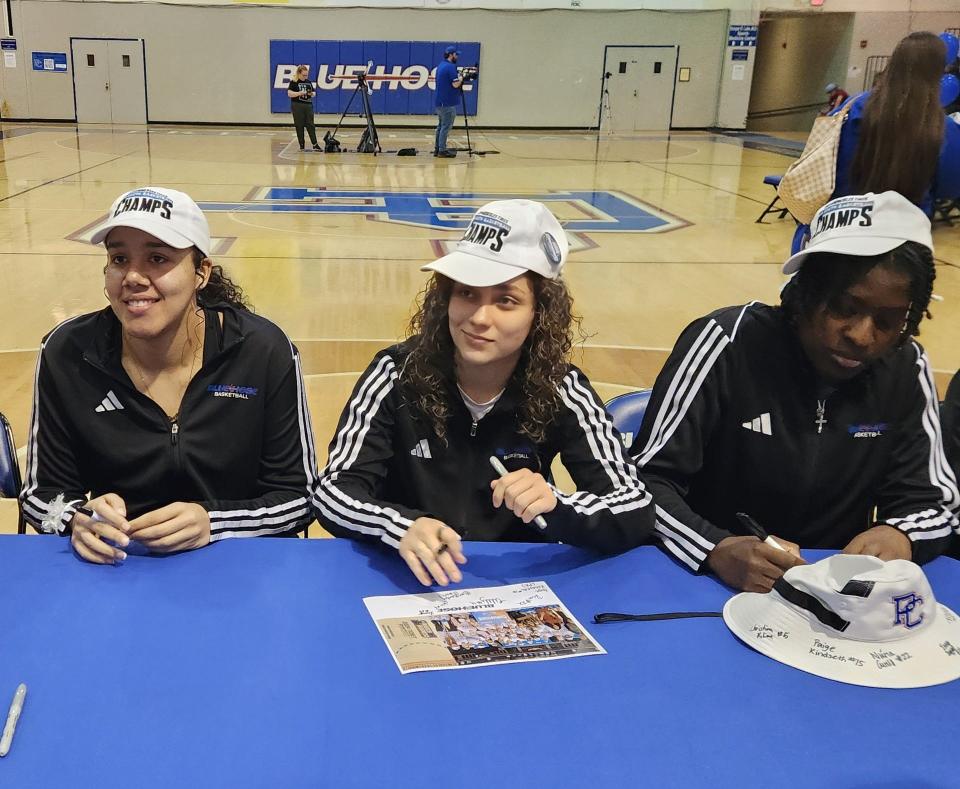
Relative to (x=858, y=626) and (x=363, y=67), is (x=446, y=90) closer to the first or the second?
(x=363, y=67)

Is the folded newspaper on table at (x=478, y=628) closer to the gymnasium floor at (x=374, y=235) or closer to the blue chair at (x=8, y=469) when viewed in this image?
the blue chair at (x=8, y=469)

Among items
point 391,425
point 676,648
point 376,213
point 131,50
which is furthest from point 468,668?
point 131,50

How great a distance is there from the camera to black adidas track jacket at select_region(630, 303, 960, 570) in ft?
6.62

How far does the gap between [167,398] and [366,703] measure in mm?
1131

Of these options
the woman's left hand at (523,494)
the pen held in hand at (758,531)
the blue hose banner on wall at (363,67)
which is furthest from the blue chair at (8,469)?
the blue hose banner on wall at (363,67)

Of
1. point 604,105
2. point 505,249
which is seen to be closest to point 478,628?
point 505,249

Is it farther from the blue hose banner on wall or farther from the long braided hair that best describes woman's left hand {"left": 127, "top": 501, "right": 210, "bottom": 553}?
the blue hose banner on wall

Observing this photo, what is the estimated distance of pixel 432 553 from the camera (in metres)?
1.63

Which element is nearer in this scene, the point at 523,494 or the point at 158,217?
the point at 523,494

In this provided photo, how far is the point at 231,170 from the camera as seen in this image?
13.6 metres

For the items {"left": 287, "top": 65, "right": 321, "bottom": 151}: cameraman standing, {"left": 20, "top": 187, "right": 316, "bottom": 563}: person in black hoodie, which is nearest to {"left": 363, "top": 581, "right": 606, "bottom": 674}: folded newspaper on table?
{"left": 20, "top": 187, "right": 316, "bottom": 563}: person in black hoodie

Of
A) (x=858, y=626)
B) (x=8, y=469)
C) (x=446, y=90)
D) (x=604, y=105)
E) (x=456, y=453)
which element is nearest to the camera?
(x=858, y=626)

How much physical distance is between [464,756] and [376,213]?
9.41 m

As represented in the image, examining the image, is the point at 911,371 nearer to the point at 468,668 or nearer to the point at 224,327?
the point at 468,668
